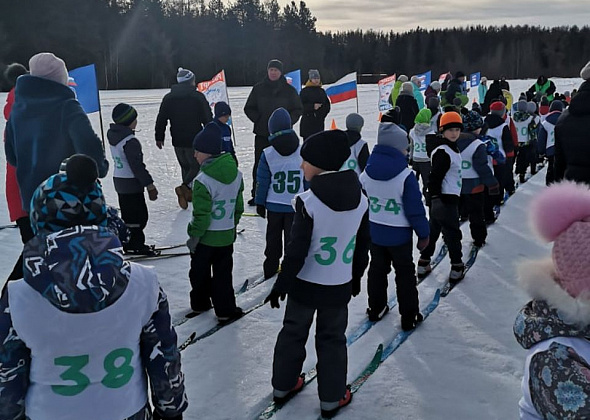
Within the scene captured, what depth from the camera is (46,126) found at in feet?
11.4

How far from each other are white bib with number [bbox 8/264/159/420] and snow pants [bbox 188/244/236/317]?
235 centimetres

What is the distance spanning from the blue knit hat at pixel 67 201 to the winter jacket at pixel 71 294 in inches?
2.2

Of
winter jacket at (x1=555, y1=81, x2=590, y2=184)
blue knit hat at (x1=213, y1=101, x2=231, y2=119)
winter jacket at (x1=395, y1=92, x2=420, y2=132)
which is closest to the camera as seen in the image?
winter jacket at (x1=555, y1=81, x2=590, y2=184)

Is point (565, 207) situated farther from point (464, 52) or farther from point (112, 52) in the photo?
point (464, 52)

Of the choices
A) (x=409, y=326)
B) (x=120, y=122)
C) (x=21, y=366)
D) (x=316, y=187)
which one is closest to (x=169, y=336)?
(x=21, y=366)

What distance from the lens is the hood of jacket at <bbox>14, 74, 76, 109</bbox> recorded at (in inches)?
136

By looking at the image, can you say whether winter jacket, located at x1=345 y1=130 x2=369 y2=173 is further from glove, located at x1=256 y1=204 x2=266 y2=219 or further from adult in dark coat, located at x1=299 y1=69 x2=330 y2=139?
adult in dark coat, located at x1=299 y1=69 x2=330 y2=139

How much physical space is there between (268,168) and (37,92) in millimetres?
1982

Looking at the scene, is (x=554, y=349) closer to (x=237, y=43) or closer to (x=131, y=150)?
(x=131, y=150)

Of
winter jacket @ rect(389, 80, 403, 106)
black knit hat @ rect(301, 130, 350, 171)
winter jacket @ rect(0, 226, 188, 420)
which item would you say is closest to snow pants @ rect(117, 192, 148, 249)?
black knit hat @ rect(301, 130, 350, 171)

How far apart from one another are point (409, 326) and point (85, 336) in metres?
2.97

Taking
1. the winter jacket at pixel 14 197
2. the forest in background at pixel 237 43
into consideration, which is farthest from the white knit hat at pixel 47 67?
the forest in background at pixel 237 43

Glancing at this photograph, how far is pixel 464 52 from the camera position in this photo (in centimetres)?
7938

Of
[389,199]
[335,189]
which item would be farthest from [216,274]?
[335,189]
